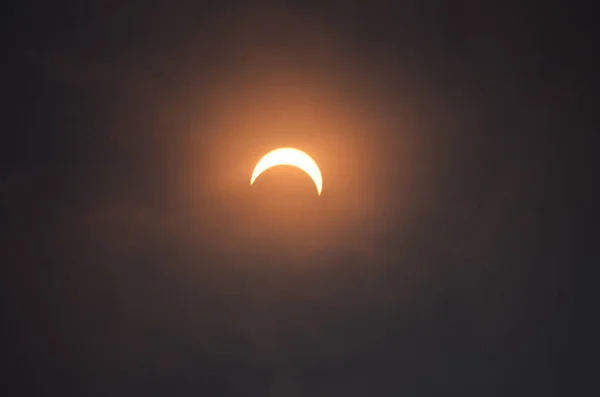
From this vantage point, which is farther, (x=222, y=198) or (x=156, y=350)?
(x=156, y=350)

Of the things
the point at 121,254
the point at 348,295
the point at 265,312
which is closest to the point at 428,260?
the point at 348,295

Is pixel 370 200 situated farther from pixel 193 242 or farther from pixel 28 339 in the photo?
pixel 28 339

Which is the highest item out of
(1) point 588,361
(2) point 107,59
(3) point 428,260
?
(2) point 107,59

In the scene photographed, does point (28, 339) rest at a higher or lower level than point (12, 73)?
lower

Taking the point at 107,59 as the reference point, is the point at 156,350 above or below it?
below

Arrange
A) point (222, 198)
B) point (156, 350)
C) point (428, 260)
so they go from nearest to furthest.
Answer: point (222, 198) < point (428, 260) < point (156, 350)

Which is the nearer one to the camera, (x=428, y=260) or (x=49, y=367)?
(x=428, y=260)

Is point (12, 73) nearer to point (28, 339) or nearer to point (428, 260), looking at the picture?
point (28, 339)

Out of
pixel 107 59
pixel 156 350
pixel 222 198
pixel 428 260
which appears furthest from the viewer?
pixel 156 350

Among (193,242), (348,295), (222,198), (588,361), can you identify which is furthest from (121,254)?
(588,361)
